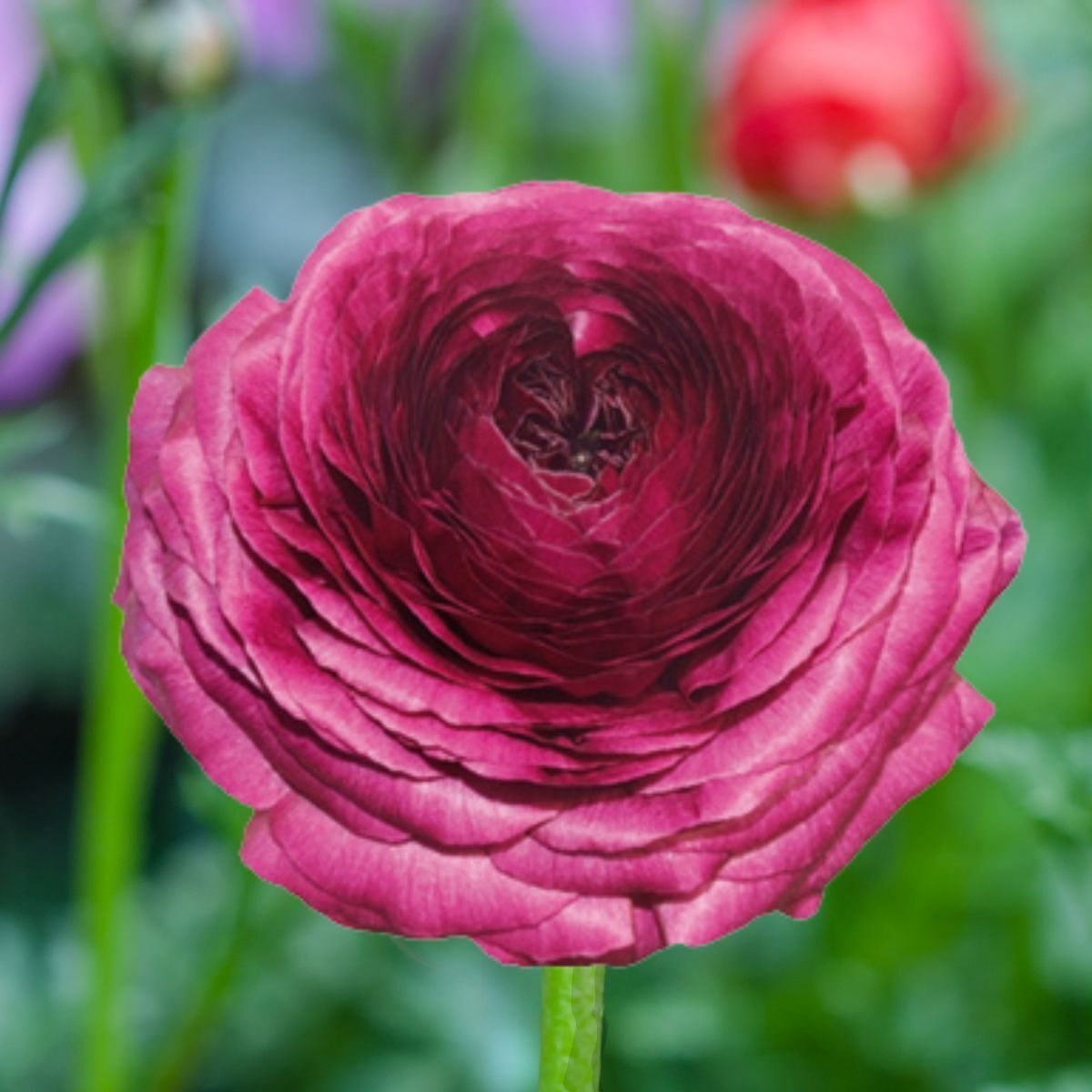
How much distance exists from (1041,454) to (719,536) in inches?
19.1

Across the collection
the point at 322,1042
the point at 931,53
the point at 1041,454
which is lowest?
the point at 322,1042

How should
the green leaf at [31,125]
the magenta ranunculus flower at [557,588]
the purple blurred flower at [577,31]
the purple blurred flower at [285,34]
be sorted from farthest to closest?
the purple blurred flower at [577,31] < the purple blurred flower at [285,34] < the green leaf at [31,125] < the magenta ranunculus flower at [557,588]

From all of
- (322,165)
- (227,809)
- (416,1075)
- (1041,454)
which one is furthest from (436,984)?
(322,165)

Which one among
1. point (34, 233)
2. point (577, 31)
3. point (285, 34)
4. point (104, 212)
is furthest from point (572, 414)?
point (577, 31)

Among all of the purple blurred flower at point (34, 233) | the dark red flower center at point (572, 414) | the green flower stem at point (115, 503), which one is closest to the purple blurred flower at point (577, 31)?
the purple blurred flower at point (34, 233)

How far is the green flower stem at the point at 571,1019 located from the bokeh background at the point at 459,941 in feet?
0.23

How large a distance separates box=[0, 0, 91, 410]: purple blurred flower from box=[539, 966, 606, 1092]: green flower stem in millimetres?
470

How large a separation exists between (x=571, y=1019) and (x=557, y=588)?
7 centimetres

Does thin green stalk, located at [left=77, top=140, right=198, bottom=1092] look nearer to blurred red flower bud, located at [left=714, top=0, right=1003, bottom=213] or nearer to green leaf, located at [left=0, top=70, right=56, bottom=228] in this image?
green leaf, located at [left=0, top=70, right=56, bottom=228]

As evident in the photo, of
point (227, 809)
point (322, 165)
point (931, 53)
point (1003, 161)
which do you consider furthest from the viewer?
point (322, 165)

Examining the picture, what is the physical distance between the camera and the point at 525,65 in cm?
101

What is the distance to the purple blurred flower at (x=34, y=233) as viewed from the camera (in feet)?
2.28

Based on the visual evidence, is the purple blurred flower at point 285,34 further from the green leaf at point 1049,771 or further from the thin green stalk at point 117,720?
the green leaf at point 1049,771

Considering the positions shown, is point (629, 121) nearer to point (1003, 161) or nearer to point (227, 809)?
point (1003, 161)
